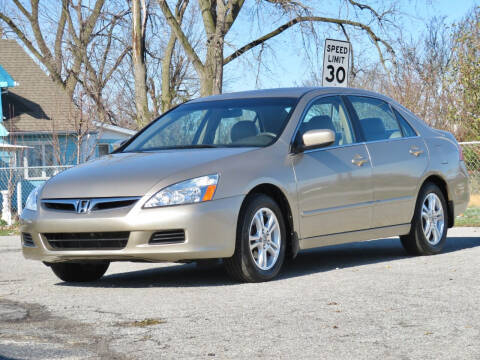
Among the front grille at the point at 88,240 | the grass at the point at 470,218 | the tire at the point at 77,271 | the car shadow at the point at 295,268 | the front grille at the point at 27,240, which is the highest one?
the front grille at the point at 88,240

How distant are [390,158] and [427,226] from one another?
933mm

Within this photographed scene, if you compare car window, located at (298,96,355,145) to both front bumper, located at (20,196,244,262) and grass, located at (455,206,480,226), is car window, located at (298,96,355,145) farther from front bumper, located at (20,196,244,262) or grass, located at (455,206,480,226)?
grass, located at (455,206,480,226)

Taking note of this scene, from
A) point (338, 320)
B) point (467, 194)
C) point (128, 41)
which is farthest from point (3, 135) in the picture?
point (338, 320)

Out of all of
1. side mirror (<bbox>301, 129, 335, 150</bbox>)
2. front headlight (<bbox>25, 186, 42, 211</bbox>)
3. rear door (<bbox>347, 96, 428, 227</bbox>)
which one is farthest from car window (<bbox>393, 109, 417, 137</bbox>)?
front headlight (<bbox>25, 186, 42, 211</bbox>)

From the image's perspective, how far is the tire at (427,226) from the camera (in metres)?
9.72

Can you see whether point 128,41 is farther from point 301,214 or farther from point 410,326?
point 410,326

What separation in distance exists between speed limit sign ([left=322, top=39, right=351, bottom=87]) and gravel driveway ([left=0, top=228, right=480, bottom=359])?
4.64 metres

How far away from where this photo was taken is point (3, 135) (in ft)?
101

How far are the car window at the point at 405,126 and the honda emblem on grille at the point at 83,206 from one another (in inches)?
150

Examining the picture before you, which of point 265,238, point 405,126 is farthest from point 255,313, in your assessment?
point 405,126

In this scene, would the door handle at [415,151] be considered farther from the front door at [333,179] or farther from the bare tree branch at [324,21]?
the bare tree branch at [324,21]

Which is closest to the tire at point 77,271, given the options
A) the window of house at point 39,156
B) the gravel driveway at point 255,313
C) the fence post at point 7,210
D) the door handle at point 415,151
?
the gravel driveway at point 255,313

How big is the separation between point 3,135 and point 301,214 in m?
24.0

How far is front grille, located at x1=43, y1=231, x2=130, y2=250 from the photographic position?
24.5 ft
